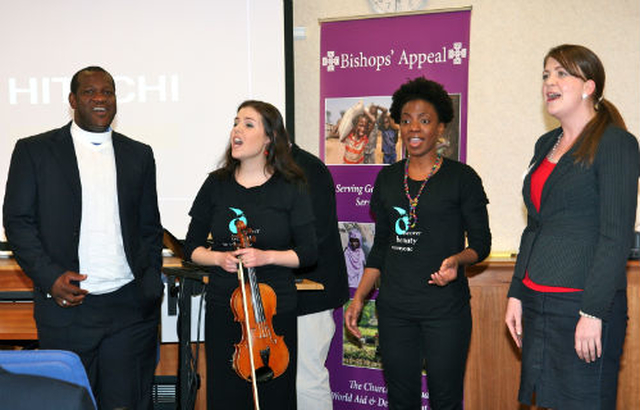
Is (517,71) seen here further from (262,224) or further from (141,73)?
(141,73)

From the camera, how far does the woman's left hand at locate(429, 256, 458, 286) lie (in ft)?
7.76

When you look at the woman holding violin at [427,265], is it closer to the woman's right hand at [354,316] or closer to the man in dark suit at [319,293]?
the woman's right hand at [354,316]

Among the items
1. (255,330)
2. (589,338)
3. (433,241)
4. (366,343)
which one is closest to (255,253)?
(255,330)

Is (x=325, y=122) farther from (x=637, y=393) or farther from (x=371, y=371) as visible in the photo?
(x=637, y=393)

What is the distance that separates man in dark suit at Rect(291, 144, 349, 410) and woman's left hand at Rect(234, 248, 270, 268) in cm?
60

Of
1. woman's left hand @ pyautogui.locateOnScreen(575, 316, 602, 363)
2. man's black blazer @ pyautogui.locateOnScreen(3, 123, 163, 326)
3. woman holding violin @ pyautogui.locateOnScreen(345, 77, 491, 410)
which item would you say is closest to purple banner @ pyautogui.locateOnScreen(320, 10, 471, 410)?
woman holding violin @ pyautogui.locateOnScreen(345, 77, 491, 410)

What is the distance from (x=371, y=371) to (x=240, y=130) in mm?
1956

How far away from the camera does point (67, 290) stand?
2.31 metres

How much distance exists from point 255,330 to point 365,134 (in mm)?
1848

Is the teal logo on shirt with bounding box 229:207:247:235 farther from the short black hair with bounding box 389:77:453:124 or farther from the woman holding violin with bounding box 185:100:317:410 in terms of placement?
the short black hair with bounding box 389:77:453:124

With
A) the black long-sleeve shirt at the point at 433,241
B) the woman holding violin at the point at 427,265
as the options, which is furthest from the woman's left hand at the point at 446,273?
the black long-sleeve shirt at the point at 433,241

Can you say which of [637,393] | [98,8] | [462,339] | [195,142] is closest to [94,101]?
[195,142]

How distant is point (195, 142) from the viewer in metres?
3.78

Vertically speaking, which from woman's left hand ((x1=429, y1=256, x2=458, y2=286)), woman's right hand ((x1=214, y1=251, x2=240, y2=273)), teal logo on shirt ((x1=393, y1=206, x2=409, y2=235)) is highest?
teal logo on shirt ((x1=393, y1=206, x2=409, y2=235))
